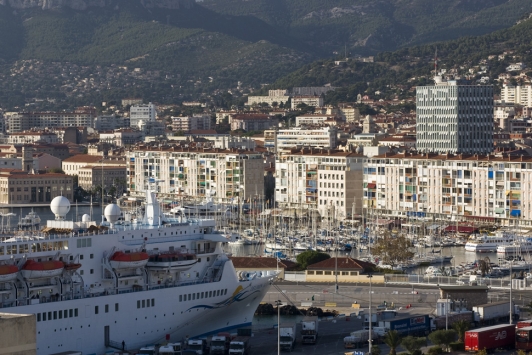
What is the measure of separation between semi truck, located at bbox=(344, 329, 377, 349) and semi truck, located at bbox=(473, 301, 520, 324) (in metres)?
4.21

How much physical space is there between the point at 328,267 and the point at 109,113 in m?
141

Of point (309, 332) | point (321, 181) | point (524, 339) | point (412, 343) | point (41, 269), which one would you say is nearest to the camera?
point (41, 269)

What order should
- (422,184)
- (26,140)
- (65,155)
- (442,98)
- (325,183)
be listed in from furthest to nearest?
1. (26,140)
2. (65,155)
3. (442,98)
4. (325,183)
5. (422,184)

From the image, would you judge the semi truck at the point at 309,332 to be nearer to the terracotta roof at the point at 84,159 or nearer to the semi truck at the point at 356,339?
the semi truck at the point at 356,339

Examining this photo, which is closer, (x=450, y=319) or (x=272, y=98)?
(x=450, y=319)

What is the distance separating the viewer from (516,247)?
65625 millimetres

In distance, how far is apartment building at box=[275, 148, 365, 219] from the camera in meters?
85.0

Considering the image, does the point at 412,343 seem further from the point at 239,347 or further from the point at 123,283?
the point at 123,283

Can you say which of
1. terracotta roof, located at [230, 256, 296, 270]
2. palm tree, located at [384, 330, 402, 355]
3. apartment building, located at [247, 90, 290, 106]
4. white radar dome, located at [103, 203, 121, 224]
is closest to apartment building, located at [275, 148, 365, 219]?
terracotta roof, located at [230, 256, 296, 270]

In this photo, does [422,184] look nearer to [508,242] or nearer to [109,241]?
[508,242]

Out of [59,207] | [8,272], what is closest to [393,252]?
[59,207]

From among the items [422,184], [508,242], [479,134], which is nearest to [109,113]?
[479,134]

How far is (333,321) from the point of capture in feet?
139

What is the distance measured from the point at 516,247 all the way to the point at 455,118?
2890 centimetres
